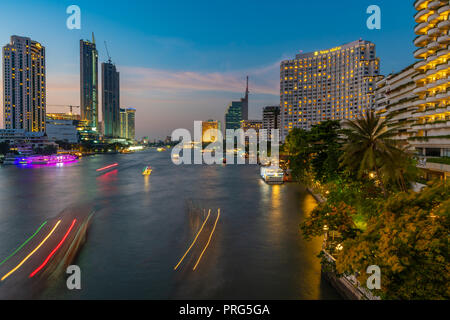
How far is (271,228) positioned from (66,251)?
15.2 m

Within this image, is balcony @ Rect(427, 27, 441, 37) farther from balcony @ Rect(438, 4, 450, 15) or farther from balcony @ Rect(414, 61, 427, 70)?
balcony @ Rect(414, 61, 427, 70)

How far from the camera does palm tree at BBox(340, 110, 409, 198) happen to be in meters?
20.3

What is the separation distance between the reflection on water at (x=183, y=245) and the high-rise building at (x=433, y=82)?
67.7ft

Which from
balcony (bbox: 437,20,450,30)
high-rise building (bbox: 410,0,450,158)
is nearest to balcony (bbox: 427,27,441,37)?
high-rise building (bbox: 410,0,450,158)

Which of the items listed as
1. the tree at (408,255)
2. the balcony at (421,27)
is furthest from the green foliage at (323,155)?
the balcony at (421,27)

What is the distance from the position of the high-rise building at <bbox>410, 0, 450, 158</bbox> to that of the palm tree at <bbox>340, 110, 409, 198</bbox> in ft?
81.1

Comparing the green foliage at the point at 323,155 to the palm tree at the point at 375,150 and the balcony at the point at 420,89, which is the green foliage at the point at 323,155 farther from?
the balcony at the point at 420,89

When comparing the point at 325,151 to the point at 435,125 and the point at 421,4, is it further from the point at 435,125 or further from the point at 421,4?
the point at 421,4

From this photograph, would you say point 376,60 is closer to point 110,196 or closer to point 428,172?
point 428,172

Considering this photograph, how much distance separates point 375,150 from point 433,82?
34349mm

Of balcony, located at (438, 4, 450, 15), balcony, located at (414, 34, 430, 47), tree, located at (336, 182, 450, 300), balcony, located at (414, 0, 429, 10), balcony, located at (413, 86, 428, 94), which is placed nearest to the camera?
tree, located at (336, 182, 450, 300)

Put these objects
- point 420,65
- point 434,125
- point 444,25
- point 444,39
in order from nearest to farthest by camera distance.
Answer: point 434,125
point 444,25
point 444,39
point 420,65

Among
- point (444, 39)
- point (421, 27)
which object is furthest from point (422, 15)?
point (444, 39)

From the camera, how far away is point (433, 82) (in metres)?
45.4
